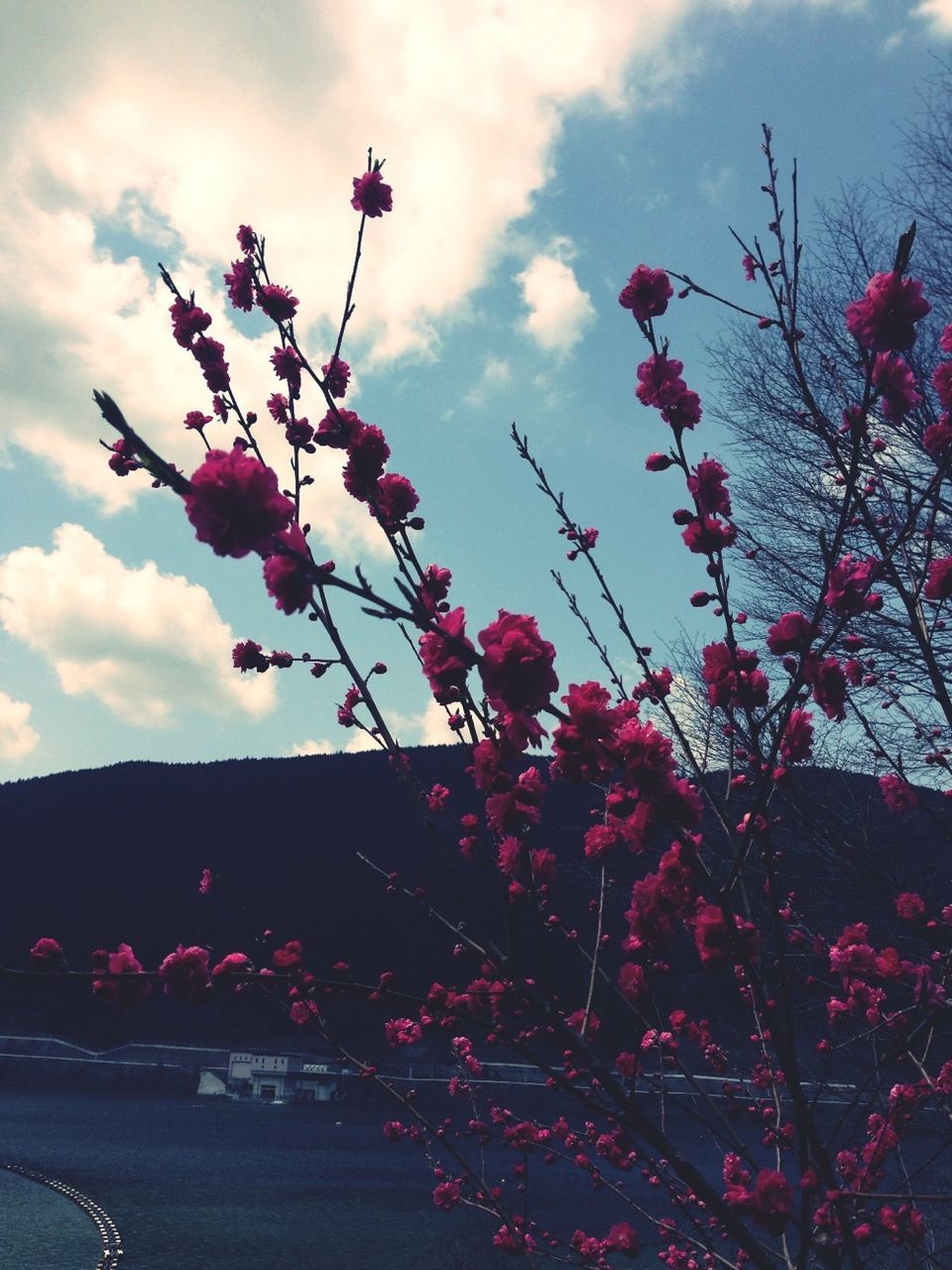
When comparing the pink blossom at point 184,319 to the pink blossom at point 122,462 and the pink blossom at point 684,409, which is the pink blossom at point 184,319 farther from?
the pink blossom at point 684,409

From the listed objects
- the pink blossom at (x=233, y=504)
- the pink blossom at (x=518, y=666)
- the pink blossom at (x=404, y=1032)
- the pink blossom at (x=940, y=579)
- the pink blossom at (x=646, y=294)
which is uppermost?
the pink blossom at (x=646, y=294)

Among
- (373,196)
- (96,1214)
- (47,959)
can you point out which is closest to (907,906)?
(47,959)

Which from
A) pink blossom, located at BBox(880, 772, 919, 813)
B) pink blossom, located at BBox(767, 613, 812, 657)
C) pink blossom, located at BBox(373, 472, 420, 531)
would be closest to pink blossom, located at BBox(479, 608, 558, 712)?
pink blossom, located at BBox(767, 613, 812, 657)

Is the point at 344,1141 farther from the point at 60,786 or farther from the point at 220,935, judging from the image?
the point at 60,786

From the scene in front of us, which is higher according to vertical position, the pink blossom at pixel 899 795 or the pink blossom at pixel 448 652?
the pink blossom at pixel 448 652

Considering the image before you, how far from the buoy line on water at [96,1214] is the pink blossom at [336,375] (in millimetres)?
6118

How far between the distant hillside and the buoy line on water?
445 inches

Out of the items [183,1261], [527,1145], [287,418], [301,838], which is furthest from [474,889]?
[287,418]

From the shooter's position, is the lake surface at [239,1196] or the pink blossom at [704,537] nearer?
the pink blossom at [704,537]

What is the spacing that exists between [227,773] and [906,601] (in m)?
26.9

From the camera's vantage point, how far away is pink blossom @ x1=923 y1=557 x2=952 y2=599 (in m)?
1.87

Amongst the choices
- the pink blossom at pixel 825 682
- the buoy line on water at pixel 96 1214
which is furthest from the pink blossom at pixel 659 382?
the buoy line on water at pixel 96 1214

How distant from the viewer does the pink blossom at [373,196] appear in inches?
105

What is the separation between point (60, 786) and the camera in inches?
1088
